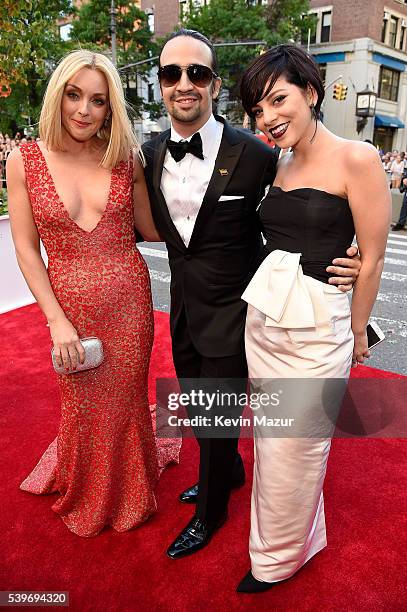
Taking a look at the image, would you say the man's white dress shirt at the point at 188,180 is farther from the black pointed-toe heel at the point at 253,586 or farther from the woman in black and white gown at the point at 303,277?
the black pointed-toe heel at the point at 253,586

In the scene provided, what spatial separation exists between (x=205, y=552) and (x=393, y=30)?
32.7 meters

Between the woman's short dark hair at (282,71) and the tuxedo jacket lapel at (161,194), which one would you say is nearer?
the woman's short dark hair at (282,71)

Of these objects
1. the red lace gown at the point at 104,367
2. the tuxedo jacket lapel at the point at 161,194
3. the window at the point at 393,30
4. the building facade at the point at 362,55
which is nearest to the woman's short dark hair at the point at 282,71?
the tuxedo jacket lapel at the point at 161,194

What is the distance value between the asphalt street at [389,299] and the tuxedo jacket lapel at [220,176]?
2.75 m

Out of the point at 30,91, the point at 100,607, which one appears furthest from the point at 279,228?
the point at 30,91

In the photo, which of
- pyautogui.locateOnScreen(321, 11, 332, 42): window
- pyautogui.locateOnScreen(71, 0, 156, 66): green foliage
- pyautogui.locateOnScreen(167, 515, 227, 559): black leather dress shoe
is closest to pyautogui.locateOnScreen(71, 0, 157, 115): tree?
pyautogui.locateOnScreen(71, 0, 156, 66): green foliage

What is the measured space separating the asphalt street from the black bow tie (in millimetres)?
2851

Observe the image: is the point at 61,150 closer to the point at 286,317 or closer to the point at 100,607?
A: the point at 286,317

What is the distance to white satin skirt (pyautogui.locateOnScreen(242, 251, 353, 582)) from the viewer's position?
1683 millimetres

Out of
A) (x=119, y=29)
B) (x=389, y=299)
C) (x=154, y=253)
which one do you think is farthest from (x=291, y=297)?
(x=119, y=29)

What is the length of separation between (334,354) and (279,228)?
19.5 inches

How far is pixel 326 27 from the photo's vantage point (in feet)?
88.4

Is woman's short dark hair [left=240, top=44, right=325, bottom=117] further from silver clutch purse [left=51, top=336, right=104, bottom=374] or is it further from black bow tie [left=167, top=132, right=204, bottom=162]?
silver clutch purse [left=51, top=336, right=104, bottom=374]

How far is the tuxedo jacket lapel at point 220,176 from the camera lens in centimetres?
190
